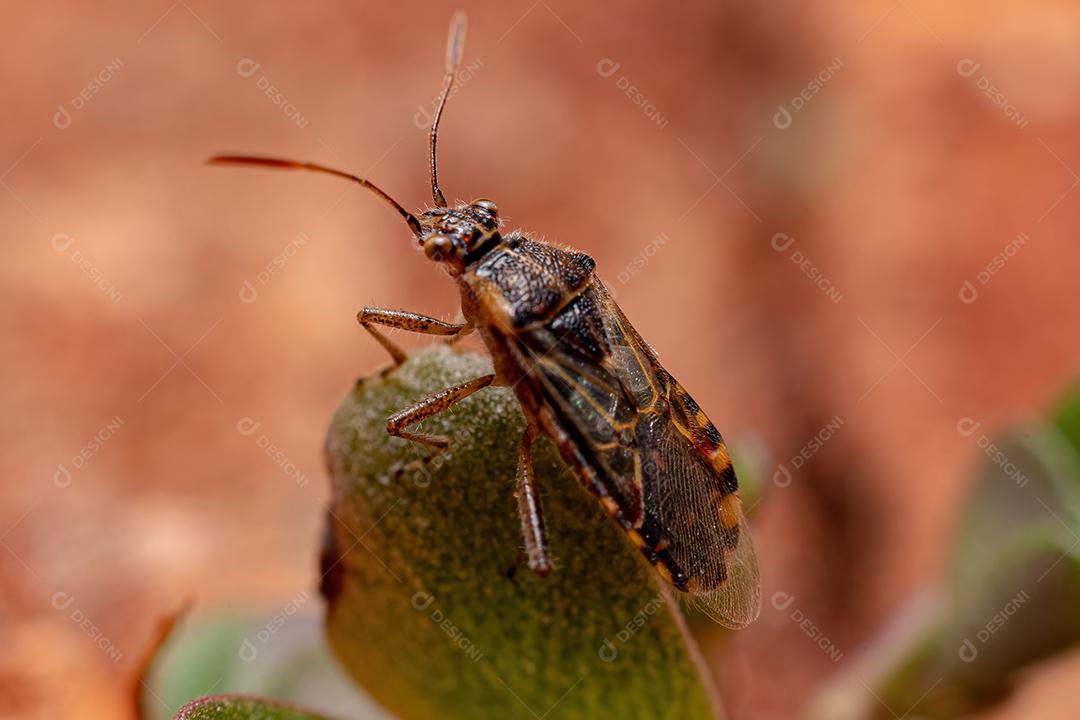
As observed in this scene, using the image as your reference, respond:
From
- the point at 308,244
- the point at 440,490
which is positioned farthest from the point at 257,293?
the point at 440,490

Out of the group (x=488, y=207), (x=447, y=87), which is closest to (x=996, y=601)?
(x=488, y=207)

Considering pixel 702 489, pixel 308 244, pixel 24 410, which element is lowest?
pixel 24 410

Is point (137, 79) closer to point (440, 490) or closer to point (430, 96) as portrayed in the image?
point (430, 96)

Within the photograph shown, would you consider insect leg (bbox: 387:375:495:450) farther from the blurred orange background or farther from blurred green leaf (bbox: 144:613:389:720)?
blurred green leaf (bbox: 144:613:389:720)

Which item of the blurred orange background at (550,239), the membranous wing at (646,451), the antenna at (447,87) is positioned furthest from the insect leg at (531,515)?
the antenna at (447,87)

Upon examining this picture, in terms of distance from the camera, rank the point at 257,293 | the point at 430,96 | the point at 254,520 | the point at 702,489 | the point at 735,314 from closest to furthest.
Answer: the point at 702,489, the point at 254,520, the point at 257,293, the point at 735,314, the point at 430,96

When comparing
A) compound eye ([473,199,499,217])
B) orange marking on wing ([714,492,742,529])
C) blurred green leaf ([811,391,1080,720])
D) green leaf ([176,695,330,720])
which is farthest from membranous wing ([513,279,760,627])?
green leaf ([176,695,330,720])
